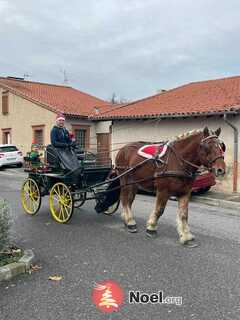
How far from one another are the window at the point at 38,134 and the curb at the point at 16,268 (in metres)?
18.4

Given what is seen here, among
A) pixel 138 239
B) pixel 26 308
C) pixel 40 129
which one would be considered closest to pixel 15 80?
pixel 40 129

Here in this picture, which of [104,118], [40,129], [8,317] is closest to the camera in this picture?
[8,317]

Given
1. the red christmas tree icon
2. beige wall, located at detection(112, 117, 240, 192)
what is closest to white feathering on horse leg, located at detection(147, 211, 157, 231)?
the red christmas tree icon

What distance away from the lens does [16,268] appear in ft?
15.3

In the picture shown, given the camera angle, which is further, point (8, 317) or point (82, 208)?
point (82, 208)

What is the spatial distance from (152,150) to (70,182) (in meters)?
1.89

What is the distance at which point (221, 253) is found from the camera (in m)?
→ 5.59

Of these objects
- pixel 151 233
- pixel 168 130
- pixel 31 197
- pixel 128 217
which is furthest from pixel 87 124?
pixel 151 233

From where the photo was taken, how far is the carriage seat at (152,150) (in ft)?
20.6

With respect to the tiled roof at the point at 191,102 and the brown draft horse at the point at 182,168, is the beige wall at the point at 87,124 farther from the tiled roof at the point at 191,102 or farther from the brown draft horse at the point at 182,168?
the brown draft horse at the point at 182,168

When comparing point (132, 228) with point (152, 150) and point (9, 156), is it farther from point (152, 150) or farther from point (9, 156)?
point (9, 156)

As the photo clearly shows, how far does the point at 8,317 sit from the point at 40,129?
20.1 metres

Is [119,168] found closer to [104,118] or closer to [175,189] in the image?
[175,189]

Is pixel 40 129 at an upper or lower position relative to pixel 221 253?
upper
